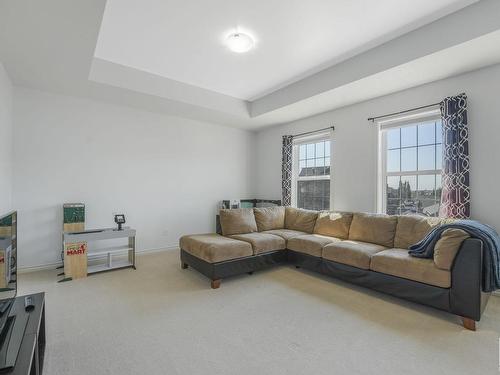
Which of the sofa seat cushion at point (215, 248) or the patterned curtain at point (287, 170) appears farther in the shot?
the patterned curtain at point (287, 170)

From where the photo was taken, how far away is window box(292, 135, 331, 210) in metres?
4.72

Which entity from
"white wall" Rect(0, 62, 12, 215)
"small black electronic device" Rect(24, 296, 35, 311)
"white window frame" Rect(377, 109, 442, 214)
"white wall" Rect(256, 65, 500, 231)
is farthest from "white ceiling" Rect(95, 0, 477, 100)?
"small black electronic device" Rect(24, 296, 35, 311)

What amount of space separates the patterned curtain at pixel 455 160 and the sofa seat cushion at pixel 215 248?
8.16 feet

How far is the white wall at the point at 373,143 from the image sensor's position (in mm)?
2834

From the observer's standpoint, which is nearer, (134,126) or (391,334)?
(391,334)

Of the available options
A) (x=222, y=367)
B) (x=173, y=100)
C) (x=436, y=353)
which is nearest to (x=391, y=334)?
(x=436, y=353)

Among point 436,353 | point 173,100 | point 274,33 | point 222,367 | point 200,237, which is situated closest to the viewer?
point 222,367

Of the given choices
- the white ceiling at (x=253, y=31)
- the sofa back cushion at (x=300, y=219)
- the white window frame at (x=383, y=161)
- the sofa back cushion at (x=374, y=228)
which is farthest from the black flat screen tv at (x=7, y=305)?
the white window frame at (x=383, y=161)

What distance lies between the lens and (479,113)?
115 inches

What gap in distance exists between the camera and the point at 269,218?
4.34m

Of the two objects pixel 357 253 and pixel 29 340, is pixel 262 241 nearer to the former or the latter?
pixel 357 253

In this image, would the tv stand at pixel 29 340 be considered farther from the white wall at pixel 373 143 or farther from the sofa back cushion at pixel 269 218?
the white wall at pixel 373 143

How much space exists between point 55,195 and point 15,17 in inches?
95.0

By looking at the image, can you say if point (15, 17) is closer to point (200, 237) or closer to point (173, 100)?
point (173, 100)
